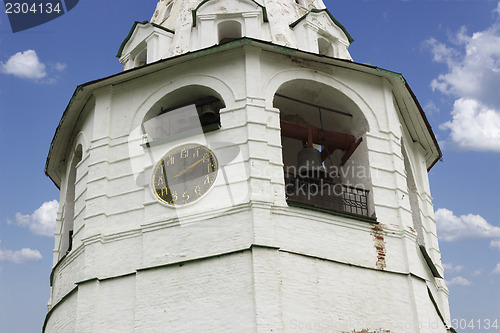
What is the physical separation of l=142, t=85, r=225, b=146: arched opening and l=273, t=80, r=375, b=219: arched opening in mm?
1518

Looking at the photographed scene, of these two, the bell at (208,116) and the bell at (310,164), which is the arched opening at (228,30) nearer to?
the bell at (208,116)

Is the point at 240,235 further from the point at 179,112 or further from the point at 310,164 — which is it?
the point at 179,112

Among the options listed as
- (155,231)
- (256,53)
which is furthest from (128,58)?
(155,231)

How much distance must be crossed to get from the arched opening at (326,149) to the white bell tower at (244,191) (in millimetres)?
42

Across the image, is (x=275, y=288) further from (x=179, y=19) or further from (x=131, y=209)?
(x=179, y=19)

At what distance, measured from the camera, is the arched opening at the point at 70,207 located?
1709 centimetres

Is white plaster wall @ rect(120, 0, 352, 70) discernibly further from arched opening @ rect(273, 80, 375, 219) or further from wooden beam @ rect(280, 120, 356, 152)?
wooden beam @ rect(280, 120, 356, 152)

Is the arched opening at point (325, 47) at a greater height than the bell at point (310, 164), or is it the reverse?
the arched opening at point (325, 47)

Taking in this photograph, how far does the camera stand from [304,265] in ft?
44.7

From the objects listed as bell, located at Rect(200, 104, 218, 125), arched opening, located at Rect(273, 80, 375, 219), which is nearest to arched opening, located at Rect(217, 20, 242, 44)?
arched opening, located at Rect(273, 80, 375, 219)

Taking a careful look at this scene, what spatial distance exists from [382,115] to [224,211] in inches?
166

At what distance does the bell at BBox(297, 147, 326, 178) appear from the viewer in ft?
49.6

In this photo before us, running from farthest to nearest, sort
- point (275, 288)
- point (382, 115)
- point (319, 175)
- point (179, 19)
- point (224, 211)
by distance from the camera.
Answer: point (179, 19) → point (382, 115) → point (319, 175) → point (224, 211) → point (275, 288)

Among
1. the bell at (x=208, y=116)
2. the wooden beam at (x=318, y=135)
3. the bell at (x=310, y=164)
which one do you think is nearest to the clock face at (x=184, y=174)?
the bell at (x=208, y=116)
